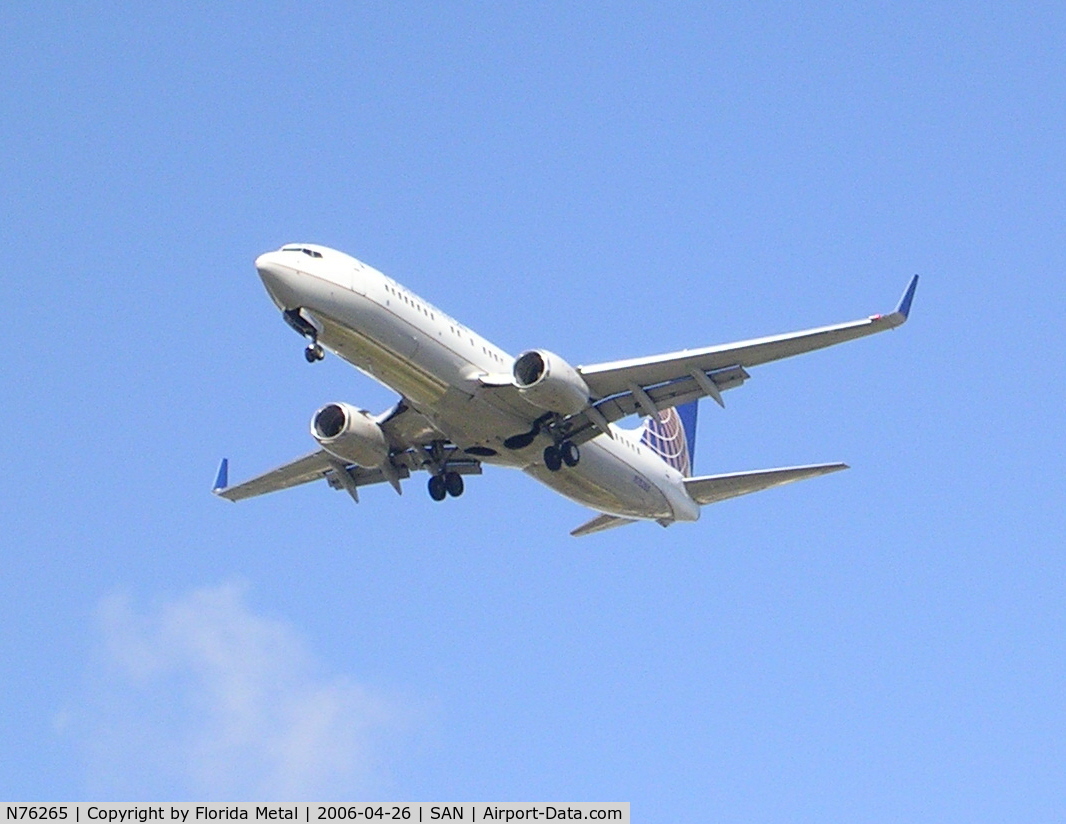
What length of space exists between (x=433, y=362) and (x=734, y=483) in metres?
10.6

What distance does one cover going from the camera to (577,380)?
41.0 m

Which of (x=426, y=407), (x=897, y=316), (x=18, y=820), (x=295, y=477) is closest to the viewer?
(x=18, y=820)

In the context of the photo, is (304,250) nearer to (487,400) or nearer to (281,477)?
(487,400)

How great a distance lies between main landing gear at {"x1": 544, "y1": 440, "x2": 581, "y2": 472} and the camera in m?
43.0

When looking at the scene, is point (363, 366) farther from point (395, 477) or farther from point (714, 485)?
point (714, 485)

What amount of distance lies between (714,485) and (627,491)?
307cm

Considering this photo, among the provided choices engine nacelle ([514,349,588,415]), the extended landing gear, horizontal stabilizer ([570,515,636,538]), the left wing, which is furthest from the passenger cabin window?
horizontal stabilizer ([570,515,636,538])

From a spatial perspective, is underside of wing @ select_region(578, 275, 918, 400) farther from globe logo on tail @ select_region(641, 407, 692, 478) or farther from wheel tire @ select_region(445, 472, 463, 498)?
globe logo on tail @ select_region(641, 407, 692, 478)

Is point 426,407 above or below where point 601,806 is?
above

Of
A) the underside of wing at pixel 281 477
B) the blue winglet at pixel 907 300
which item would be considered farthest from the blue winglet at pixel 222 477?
the blue winglet at pixel 907 300

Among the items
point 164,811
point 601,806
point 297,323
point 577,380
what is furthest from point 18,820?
point 577,380

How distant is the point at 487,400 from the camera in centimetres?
4125

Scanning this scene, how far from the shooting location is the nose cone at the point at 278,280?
127ft

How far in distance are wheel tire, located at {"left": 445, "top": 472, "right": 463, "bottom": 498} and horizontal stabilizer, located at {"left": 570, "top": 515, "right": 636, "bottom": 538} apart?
4303 mm
